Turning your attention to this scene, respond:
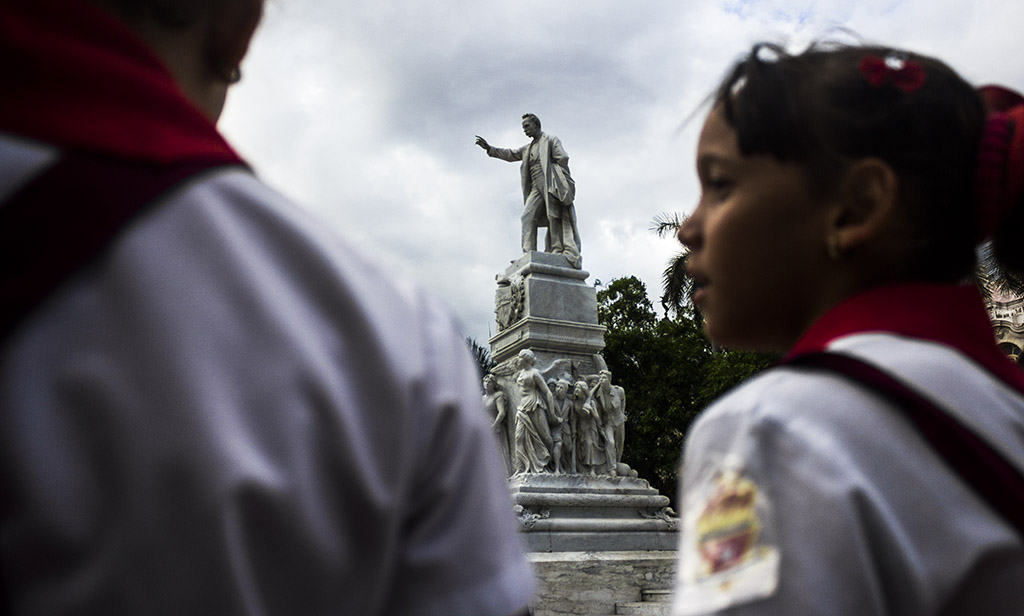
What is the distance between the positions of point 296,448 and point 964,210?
1.04 m

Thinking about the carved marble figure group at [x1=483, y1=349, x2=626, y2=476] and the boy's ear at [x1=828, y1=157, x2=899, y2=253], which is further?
the carved marble figure group at [x1=483, y1=349, x2=626, y2=476]

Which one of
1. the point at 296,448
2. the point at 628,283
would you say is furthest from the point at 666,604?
the point at 628,283

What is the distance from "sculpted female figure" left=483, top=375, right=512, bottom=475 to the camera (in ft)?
39.1

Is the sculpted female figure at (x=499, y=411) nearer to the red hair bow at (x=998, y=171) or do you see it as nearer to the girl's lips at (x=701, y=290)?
the girl's lips at (x=701, y=290)

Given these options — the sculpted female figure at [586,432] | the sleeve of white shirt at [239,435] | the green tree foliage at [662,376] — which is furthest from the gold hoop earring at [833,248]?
the green tree foliage at [662,376]

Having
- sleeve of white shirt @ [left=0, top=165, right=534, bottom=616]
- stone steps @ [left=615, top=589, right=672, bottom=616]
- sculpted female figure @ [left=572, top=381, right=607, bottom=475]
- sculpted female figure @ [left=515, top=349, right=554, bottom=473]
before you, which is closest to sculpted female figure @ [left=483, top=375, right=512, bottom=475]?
sculpted female figure @ [left=515, top=349, right=554, bottom=473]

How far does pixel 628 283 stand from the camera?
3180 centimetres

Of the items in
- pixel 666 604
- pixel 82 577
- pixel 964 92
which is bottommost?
pixel 666 604

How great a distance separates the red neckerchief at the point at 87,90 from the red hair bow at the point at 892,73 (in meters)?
0.92

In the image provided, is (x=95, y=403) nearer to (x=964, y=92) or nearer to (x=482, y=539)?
(x=482, y=539)

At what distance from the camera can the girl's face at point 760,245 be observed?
1.20 m

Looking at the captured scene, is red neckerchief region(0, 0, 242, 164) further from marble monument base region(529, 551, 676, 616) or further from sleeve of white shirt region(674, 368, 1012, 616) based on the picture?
marble monument base region(529, 551, 676, 616)

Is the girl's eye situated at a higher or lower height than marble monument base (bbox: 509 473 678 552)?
higher

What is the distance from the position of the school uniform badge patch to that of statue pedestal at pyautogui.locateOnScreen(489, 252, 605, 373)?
1102 centimetres
